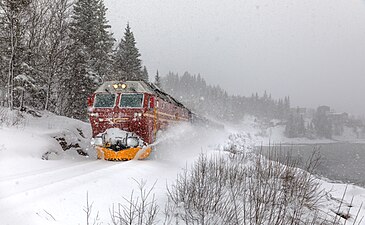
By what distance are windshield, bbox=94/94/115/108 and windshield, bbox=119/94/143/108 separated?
45 centimetres

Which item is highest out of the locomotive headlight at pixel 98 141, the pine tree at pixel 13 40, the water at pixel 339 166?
the pine tree at pixel 13 40

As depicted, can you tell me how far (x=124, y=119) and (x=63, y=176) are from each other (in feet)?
14.3

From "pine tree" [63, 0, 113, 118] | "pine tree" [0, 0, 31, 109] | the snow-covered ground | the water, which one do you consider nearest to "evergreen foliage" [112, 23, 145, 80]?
"pine tree" [63, 0, 113, 118]

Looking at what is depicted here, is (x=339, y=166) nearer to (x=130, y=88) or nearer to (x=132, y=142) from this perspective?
(x=130, y=88)

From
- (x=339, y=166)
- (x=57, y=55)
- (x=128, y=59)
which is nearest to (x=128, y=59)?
(x=128, y=59)

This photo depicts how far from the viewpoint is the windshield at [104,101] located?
12.1 m

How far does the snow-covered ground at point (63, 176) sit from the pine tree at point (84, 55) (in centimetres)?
841

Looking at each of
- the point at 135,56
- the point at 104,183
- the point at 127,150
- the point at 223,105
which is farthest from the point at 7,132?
the point at 223,105

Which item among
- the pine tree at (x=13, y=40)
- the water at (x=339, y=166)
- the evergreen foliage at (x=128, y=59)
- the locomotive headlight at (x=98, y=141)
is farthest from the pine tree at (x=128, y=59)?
the locomotive headlight at (x=98, y=141)

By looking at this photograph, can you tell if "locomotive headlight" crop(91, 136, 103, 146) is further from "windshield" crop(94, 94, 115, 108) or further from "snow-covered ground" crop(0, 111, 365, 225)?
"windshield" crop(94, 94, 115, 108)

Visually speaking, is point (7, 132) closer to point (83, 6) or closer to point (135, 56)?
point (83, 6)

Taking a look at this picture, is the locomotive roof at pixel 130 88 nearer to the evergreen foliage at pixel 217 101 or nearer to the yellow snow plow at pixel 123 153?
the yellow snow plow at pixel 123 153

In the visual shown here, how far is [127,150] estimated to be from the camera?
11.0 m

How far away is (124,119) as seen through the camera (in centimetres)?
1170
